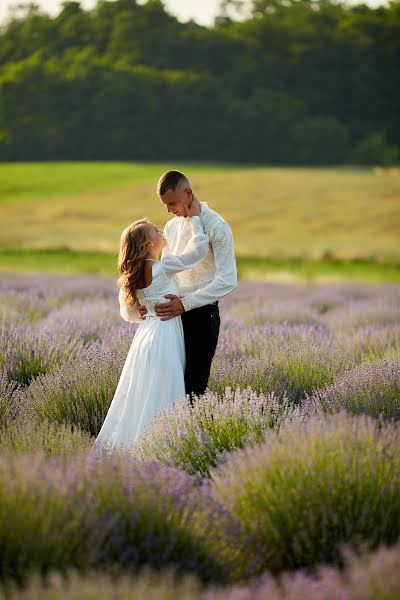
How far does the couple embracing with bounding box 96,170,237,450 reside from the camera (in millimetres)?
3795

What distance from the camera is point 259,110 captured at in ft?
171

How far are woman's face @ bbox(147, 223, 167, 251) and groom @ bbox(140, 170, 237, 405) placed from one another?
8 centimetres

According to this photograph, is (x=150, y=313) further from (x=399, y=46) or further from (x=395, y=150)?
(x=399, y=46)

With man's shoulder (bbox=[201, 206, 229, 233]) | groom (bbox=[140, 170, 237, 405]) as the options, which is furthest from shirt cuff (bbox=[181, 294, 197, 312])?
man's shoulder (bbox=[201, 206, 229, 233])

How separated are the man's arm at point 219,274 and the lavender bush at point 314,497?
4.03ft

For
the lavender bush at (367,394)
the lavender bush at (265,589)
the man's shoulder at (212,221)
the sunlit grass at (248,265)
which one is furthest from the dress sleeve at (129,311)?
the sunlit grass at (248,265)

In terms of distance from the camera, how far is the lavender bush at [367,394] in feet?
12.5

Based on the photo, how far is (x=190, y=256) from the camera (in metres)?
3.78

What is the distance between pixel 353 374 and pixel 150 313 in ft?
3.75

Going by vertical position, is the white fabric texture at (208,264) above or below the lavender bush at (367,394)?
above

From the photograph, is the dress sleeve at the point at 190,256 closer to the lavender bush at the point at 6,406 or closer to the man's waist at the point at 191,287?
the man's waist at the point at 191,287

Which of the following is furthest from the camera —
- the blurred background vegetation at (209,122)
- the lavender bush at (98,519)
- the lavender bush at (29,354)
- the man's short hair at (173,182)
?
the blurred background vegetation at (209,122)

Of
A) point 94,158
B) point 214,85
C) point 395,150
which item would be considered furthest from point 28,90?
point 395,150

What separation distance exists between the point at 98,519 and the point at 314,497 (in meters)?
0.67
